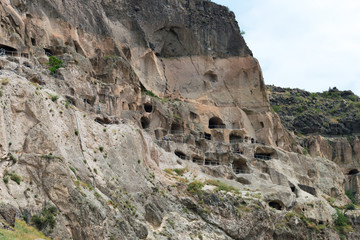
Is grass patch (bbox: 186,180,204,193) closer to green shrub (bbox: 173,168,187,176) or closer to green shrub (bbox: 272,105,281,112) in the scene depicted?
green shrub (bbox: 173,168,187,176)

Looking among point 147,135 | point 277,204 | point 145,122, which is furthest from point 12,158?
point 277,204

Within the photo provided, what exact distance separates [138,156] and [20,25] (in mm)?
15661

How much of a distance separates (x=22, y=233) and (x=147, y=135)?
80.0 ft

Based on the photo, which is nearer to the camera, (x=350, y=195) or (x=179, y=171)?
(x=179, y=171)

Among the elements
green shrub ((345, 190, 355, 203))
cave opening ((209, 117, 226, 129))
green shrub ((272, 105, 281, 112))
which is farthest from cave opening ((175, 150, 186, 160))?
green shrub ((272, 105, 281, 112))

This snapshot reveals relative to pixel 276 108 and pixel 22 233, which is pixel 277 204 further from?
pixel 276 108

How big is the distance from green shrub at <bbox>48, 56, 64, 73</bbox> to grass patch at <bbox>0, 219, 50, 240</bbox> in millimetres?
20863

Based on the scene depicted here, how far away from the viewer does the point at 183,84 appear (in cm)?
6706

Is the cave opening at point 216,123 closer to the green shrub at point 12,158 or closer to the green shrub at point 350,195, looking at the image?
the green shrub at point 350,195

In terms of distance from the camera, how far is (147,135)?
165ft

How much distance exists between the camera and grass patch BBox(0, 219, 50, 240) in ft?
81.7

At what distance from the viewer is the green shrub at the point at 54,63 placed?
155 feet

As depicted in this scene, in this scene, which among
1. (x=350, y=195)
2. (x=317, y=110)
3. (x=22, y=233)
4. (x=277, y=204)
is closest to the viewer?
(x=22, y=233)

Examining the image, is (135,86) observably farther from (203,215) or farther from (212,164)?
(203,215)
